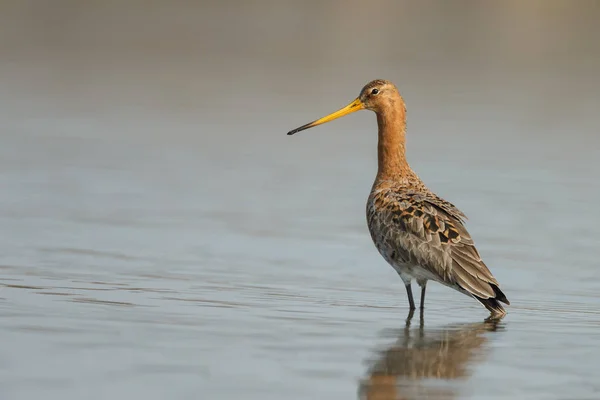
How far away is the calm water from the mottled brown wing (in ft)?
0.92

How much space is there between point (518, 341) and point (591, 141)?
958cm

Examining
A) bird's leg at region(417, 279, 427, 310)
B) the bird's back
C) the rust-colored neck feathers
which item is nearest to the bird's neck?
the rust-colored neck feathers

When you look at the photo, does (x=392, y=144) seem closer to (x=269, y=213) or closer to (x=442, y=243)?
(x=442, y=243)

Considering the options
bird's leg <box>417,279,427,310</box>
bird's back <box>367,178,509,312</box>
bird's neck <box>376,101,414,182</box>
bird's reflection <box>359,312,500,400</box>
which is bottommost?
bird's reflection <box>359,312,500,400</box>

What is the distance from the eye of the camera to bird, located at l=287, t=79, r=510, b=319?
8523mm

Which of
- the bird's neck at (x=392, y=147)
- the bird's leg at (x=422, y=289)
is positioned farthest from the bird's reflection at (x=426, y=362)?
the bird's neck at (x=392, y=147)

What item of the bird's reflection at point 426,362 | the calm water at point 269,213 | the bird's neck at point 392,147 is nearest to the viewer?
the bird's reflection at point 426,362

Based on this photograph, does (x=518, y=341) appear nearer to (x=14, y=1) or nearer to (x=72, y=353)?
(x=72, y=353)

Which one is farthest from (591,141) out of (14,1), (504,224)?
(14,1)

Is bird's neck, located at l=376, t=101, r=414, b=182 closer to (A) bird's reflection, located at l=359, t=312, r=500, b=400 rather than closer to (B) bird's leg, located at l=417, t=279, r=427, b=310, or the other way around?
(B) bird's leg, located at l=417, t=279, r=427, b=310

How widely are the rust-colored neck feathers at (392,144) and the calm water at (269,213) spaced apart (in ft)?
2.55

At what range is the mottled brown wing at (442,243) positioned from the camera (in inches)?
336

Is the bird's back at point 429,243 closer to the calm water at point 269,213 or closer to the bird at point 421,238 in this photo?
the bird at point 421,238

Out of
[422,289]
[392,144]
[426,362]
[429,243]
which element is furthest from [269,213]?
[426,362]
